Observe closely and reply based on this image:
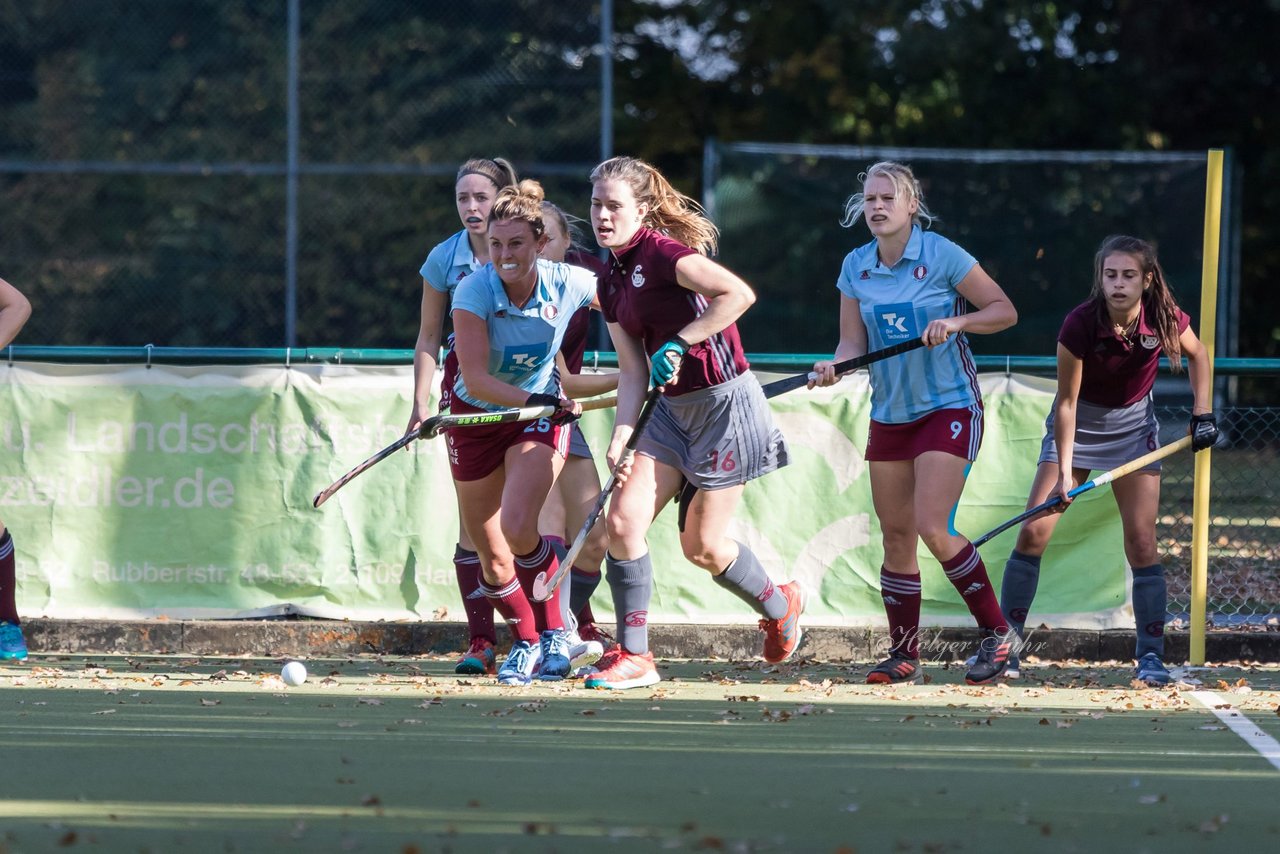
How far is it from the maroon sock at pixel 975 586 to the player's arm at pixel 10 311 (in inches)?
141

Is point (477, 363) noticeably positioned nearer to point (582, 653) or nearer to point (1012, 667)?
point (582, 653)

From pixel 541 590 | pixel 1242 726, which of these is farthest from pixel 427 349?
pixel 1242 726

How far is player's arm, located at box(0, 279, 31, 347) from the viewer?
23.3 feet

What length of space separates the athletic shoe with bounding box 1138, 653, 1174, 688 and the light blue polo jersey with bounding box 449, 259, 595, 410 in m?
Answer: 2.34

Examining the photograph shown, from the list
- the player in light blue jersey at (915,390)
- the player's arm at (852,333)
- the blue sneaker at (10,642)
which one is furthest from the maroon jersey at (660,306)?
the blue sneaker at (10,642)

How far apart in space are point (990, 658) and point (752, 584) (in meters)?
0.89

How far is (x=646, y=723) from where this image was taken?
5.45 meters

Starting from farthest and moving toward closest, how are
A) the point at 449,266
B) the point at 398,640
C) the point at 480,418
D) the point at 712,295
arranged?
the point at 398,640
the point at 449,266
the point at 480,418
the point at 712,295

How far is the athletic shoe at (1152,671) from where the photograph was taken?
6.60 meters

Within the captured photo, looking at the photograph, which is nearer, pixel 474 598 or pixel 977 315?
pixel 977 315

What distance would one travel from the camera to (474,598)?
22.9 ft

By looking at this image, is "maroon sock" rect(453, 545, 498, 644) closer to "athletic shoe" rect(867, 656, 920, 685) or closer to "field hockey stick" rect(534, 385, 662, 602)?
"field hockey stick" rect(534, 385, 662, 602)

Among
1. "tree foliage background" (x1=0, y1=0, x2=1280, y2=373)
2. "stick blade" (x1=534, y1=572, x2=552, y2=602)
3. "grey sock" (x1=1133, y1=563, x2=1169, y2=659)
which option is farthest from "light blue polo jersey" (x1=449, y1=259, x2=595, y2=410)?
"tree foliage background" (x1=0, y1=0, x2=1280, y2=373)

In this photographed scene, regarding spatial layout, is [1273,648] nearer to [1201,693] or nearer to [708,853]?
[1201,693]
